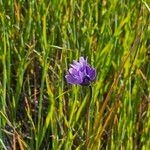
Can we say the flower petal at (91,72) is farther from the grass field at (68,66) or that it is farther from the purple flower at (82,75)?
the grass field at (68,66)

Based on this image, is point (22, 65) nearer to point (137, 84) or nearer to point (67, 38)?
point (67, 38)

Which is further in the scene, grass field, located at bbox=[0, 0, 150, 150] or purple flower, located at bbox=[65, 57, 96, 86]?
grass field, located at bbox=[0, 0, 150, 150]

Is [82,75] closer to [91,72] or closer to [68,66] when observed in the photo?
[91,72]

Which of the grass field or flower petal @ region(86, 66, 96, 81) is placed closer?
flower petal @ region(86, 66, 96, 81)

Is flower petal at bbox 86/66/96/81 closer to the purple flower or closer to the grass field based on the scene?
the purple flower

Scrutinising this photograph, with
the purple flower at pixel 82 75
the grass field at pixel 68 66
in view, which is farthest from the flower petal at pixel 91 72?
the grass field at pixel 68 66

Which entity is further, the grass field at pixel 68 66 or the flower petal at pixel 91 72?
the grass field at pixel 68 66

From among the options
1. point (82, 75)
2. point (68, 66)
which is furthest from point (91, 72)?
point (68, 66)

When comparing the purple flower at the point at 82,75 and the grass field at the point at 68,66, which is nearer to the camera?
the purple flower at the point at 82,75

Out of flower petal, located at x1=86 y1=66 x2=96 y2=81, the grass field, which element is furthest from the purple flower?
the grass field
